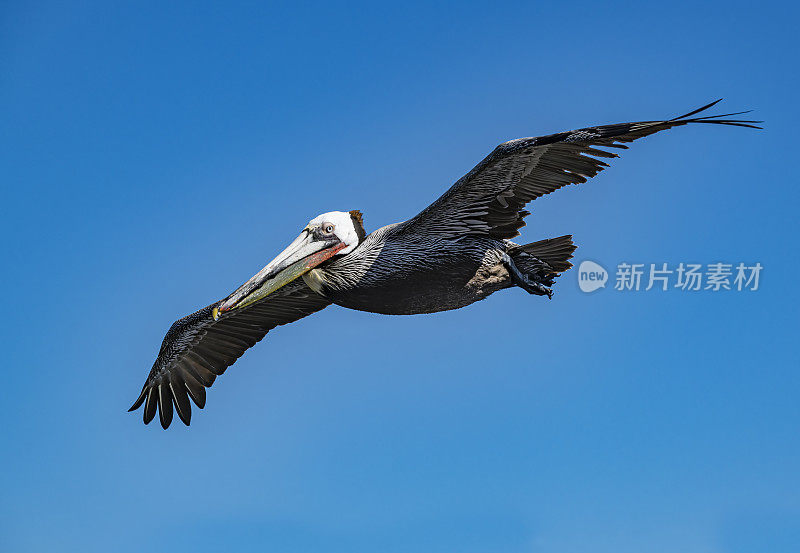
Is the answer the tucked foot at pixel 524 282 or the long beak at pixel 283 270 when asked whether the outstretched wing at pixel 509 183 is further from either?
the long beak at pixel 283 270

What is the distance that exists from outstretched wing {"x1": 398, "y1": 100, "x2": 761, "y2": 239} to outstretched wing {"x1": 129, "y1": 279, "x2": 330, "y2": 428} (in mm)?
2713

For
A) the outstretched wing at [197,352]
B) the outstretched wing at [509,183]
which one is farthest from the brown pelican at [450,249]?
the outstretched wing at [197,352]

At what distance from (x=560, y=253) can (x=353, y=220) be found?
2.06 m

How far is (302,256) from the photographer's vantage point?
7051mm

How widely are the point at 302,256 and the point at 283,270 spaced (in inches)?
8.8

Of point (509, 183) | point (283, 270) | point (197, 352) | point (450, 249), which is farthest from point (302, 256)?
point (197, 352)

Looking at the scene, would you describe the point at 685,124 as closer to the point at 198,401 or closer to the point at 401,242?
the point at 401,242

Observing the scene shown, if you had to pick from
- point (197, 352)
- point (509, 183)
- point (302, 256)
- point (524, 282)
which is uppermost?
point (509, 183)

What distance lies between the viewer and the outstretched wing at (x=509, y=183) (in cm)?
646

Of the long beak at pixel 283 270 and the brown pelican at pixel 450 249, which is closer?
the brown pelican at pixel 450 249

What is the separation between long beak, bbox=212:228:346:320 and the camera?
697 centimetres

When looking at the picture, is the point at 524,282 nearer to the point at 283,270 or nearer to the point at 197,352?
the point at 283,270

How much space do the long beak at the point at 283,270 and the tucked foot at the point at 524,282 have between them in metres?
1.58

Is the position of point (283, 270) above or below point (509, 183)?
below
